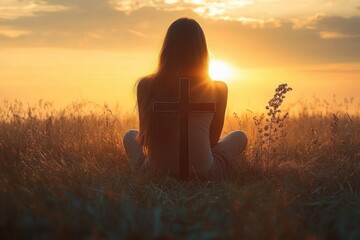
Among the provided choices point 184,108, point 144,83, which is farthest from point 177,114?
point 144,83

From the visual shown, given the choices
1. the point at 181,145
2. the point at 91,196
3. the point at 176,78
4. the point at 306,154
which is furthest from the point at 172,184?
the point at 306,154

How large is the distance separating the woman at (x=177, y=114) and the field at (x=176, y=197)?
0.20 meters

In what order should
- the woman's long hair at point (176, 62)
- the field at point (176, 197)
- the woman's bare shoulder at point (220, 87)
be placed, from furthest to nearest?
the woman's bare shoulder at point (220, 87) < the woman's long hair at point (176, 62) < the field at point (176, 197)

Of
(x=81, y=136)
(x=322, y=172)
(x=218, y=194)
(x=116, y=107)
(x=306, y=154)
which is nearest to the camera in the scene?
(x=218, y=194)

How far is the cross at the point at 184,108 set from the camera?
568 cm

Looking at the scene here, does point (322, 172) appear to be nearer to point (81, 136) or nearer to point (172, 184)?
point (172, 184)

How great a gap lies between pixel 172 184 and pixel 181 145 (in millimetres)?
406

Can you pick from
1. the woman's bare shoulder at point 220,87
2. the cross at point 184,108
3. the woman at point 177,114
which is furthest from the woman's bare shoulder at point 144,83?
the woman's bare shoulder at point 220,87

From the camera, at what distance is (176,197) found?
5281 millimetres

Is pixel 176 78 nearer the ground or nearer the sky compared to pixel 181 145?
nearer the sky

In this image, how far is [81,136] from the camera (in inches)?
353

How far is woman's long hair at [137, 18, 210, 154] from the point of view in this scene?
5.61m

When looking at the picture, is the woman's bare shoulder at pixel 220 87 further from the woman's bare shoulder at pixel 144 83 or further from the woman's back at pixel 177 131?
the woman's bare shoulder at pixel 144 83

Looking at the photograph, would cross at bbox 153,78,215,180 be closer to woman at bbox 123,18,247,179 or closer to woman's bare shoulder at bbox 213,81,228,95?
woman at bbox 123,18,247,179
